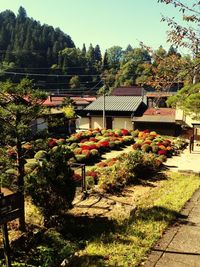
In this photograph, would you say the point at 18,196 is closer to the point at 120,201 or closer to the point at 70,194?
the point at 70,194

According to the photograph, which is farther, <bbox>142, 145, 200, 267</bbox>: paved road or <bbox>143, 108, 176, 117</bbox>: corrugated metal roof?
<bbox>143, 108, 176, 117</bbox>: corrugated metal roof

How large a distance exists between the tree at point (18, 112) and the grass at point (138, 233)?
2.98 meters

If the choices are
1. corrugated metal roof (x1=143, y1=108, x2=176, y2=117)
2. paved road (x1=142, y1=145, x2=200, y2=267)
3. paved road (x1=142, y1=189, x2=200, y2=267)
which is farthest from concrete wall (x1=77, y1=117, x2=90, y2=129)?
paved road (x1=142, y1=189, x2=200, y2=267)

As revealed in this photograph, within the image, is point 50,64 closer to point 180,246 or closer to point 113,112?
point 113,112

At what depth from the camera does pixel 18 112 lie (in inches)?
422

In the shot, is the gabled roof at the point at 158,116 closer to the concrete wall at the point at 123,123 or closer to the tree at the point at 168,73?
the concrete wall at the point at 123,123

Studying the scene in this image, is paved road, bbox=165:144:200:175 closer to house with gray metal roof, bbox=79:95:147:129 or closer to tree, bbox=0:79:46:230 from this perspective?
tree, bbox=0:79:46:230

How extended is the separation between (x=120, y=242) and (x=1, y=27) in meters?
149

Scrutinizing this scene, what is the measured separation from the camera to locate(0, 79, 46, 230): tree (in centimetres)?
1066

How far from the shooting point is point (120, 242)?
383 inches

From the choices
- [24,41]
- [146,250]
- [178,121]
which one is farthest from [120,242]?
[24,41]

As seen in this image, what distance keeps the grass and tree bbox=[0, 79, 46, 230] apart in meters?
2.98

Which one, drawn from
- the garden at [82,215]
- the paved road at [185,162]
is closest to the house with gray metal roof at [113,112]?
the paved road at [185,162]

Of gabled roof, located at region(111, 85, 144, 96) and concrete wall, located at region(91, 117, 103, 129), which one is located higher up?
gabled roof, located at region(111, 85, 144, 96)
